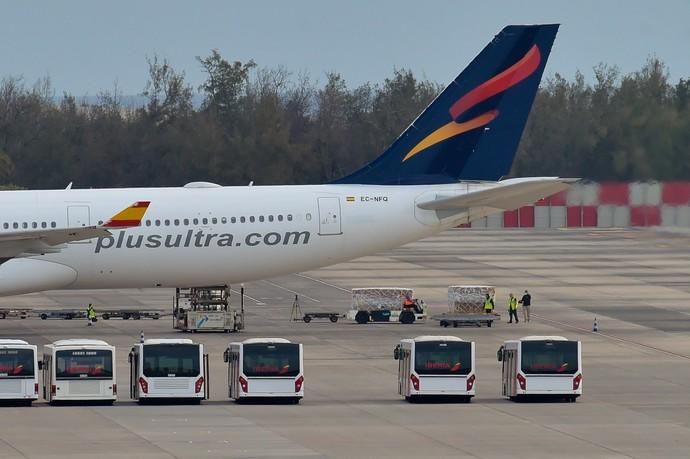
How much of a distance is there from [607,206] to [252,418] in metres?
40.2

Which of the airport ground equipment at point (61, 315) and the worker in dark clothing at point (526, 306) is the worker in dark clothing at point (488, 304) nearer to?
the worker in dark clothing at point (526, 306)

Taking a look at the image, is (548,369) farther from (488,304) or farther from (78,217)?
(78,217)

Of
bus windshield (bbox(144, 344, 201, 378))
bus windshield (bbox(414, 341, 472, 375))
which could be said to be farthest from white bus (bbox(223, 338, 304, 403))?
bus windshield (bbox(414, 341, 472, 375))

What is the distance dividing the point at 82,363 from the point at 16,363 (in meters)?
1.43

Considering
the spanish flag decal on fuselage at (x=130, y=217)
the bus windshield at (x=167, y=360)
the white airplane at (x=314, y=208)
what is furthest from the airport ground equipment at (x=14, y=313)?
the bus windshield at (x=167, y=360)

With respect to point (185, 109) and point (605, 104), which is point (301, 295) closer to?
point (605, 104)

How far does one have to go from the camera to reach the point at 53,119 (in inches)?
3939

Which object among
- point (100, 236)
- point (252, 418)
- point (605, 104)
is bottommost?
point (252, 418)

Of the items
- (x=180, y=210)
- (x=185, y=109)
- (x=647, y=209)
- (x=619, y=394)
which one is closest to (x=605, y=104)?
(x=647, y=209)

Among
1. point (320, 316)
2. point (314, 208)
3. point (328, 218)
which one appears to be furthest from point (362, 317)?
point (314, 208)

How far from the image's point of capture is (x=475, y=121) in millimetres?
53969

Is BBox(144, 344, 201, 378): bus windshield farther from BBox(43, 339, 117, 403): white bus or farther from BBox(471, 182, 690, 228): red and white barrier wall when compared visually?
BBox(471, 182, 690, 228): red and white barrier wall

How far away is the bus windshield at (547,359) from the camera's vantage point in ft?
126

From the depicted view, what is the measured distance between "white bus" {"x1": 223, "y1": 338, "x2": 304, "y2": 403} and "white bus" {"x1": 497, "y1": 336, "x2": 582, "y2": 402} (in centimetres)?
500
